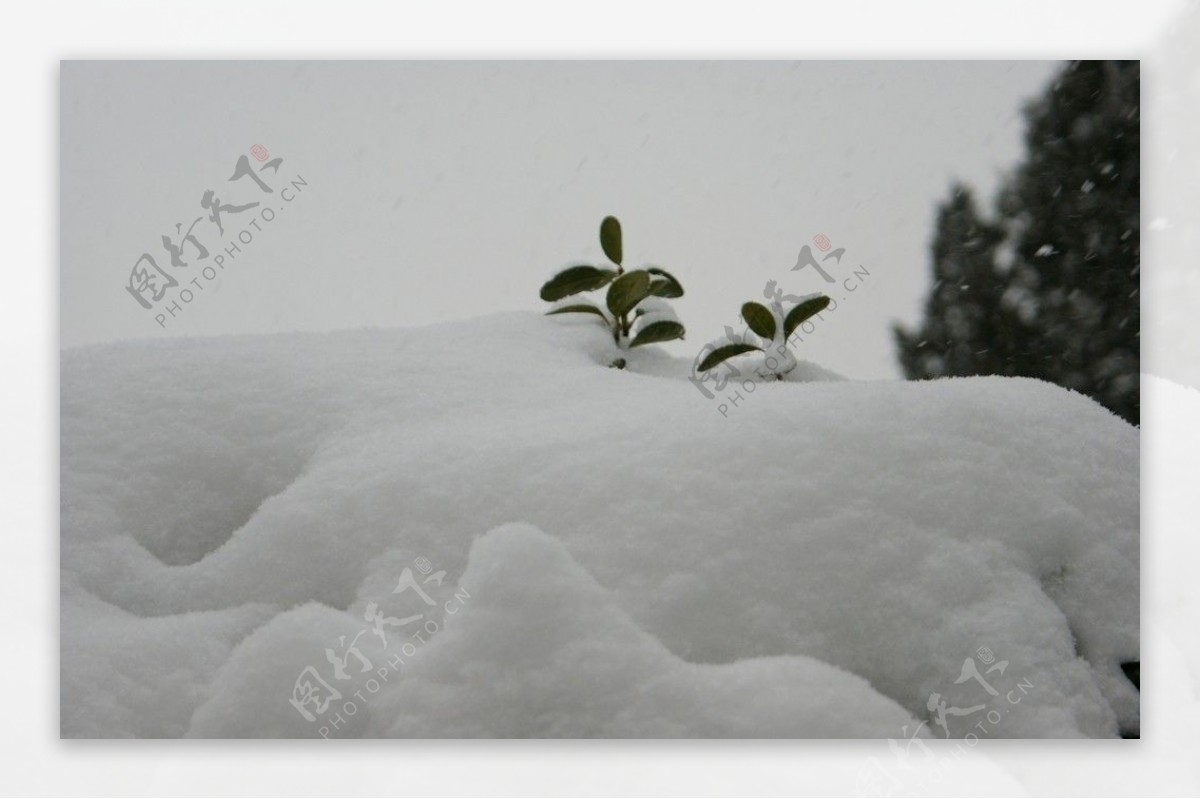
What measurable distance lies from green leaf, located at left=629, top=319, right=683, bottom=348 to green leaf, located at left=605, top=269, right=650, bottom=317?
0.04 meters

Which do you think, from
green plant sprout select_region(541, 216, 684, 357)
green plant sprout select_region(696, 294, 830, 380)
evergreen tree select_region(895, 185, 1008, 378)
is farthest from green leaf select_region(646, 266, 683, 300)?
evergreen tree select_region(895, 185, 1008, 378)

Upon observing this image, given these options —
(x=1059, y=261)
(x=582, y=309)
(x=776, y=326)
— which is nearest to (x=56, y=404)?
(x=582, y=309)

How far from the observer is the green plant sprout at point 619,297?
140cm

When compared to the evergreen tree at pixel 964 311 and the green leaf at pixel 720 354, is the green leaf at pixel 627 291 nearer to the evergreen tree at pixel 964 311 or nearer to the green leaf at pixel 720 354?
the green leaf at pixel 720 354

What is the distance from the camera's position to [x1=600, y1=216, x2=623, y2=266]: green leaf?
145cm

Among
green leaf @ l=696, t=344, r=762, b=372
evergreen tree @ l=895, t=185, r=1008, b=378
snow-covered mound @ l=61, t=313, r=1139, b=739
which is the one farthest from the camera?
evergreen tree @ l=895, t=185, r=1008, b=378

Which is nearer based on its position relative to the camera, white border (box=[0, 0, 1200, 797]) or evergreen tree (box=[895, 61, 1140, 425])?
white border (box=[0, 0, 1200, 797])

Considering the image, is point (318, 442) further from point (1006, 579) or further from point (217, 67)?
point (1006, 579)

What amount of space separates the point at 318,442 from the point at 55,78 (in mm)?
647

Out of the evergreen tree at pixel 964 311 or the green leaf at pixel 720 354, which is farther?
the evergreen tree at pixel 964 311

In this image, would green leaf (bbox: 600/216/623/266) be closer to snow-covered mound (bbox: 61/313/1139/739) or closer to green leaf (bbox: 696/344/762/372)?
green leaf (bbox: 696/344/762/372)

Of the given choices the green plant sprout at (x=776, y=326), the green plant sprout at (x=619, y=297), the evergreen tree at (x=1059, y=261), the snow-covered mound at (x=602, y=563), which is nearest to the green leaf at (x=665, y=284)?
the green plant sprout at (x=619, y=297)

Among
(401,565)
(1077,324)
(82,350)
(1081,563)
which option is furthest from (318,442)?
(1077,324)

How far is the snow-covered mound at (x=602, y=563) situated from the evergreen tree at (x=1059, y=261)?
0.35 meters
